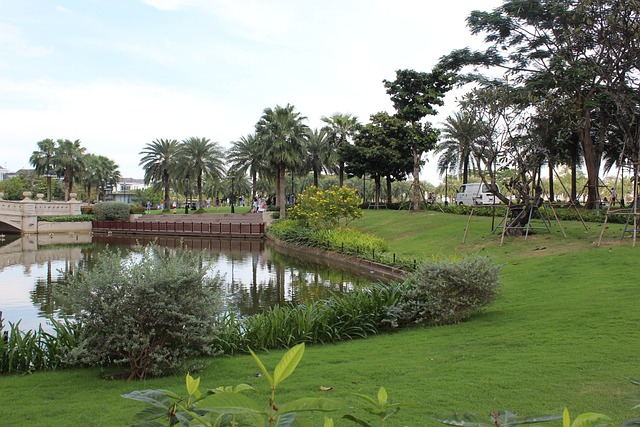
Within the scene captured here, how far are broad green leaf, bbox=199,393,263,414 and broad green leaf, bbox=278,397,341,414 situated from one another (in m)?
0.10

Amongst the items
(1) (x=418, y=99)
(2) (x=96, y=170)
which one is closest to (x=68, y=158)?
(2) (x=96, y=170)

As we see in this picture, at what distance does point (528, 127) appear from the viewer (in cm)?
2212

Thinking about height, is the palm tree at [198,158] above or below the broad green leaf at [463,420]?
above

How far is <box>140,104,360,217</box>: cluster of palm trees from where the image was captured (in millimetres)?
45844

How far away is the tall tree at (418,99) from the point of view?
3962 cm

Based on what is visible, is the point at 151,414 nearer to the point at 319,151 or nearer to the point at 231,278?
the point at 231,278

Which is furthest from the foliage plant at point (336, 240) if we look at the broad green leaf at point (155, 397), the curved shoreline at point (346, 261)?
the broad green leaf at point (155, 397)

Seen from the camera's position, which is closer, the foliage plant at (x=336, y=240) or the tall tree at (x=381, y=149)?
the foliage plant at (x=336, y=240)

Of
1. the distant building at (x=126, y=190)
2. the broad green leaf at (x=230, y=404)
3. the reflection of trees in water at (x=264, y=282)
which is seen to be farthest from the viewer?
the distant building at (x=126, y=190)

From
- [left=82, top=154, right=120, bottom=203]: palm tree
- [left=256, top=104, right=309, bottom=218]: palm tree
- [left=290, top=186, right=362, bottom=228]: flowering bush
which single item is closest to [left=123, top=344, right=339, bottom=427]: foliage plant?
[left=290, top=186, right=362, bottom=228]: flowering bush

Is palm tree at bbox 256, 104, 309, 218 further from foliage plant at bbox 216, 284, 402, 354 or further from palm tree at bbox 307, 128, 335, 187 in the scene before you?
foliage plant at bbox 216, 284, 402, 354

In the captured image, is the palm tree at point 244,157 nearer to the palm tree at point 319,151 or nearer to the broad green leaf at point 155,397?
the palm tree at point 319,151

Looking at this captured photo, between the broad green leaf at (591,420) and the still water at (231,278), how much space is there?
6167 millimetres

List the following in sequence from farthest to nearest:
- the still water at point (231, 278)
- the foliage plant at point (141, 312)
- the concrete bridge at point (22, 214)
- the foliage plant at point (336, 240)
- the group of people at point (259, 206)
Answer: the group of people at point (259, 206) → the concrete bridge at point (22, 214) → the foliage plant at point (336, 240) → the still water at point (231, 278) → the foliage plant at point (141, 312)
